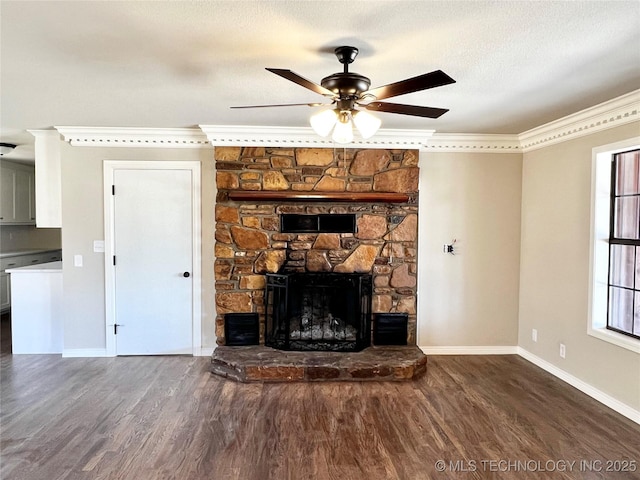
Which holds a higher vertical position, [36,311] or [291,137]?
[291,137]

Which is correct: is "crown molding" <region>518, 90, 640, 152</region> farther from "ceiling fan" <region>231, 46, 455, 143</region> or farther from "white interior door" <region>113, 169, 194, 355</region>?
"white interior door" <region>113, 169, 194, 355</region>

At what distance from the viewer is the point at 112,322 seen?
13.5 ft

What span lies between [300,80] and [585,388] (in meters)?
3.49

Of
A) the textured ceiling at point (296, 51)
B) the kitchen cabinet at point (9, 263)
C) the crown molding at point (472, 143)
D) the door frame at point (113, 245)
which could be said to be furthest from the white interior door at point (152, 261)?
the kitchen cabinet at point (9, 263)

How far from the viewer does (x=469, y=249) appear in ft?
14.0

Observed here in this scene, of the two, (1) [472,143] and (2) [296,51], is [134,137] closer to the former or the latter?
(2) [296,51]

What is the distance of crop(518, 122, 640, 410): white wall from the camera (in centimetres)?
304

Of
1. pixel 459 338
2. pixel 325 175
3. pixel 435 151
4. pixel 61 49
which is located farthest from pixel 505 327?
pixel 61 49

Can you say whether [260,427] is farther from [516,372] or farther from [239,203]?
[516,372]

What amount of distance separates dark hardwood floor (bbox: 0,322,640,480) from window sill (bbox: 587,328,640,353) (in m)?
0.54

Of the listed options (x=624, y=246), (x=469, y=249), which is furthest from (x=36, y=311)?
(x=624, y=246)

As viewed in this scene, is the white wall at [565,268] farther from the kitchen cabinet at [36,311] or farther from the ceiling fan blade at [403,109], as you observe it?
the kitchen cabinet at [36,311]

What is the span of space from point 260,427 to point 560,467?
1.94 m

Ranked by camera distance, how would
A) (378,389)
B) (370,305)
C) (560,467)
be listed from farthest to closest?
(370,305) → (378,389) → (560,467)
